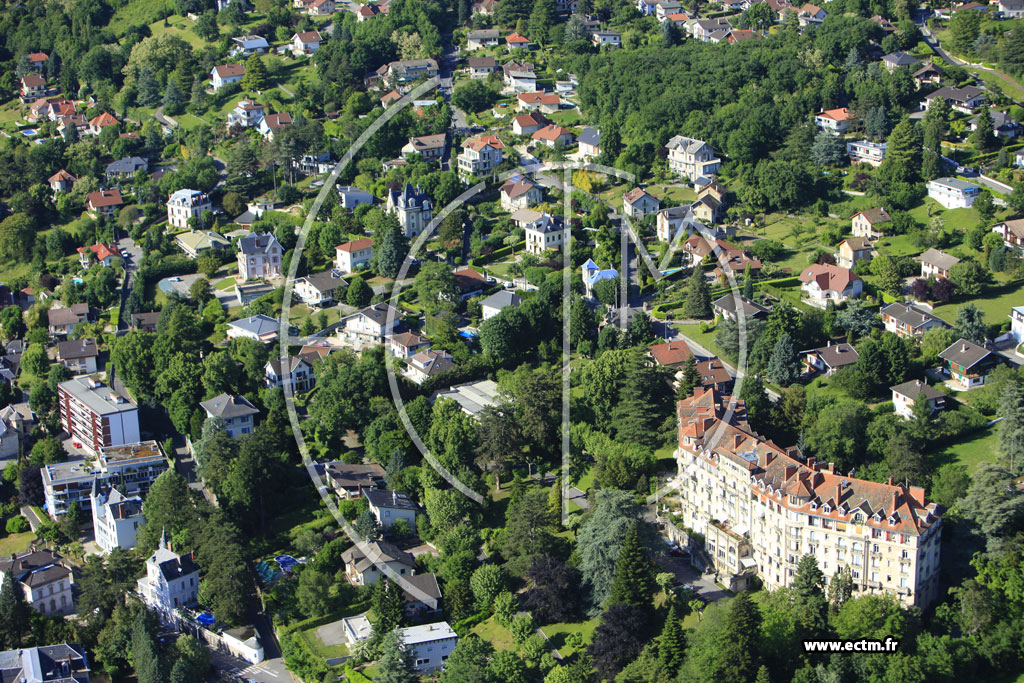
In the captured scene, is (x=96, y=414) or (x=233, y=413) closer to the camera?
(x=233, y=413)

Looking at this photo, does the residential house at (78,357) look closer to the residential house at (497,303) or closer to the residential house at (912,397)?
the residential house at (497,303)

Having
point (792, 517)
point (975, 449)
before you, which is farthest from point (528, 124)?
point (792, 517)

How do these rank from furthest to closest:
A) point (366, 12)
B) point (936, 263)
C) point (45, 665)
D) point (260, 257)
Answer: point (366, 12) → point (260, 257) → point (936, 263) → point (45, 665)

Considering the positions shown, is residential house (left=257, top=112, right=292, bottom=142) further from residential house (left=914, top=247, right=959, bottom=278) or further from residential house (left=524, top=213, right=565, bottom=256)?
residential house (left=914, top=247, right=959, bottom=278)

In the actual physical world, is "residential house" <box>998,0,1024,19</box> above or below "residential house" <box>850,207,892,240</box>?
above

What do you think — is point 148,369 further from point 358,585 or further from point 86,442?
point 358,585

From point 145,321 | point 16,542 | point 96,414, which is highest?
point 96,414

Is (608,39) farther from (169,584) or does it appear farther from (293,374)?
(169,584)

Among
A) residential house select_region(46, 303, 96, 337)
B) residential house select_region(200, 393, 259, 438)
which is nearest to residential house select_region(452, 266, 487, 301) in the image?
residential house select_region(200, 393, 259, 438)
